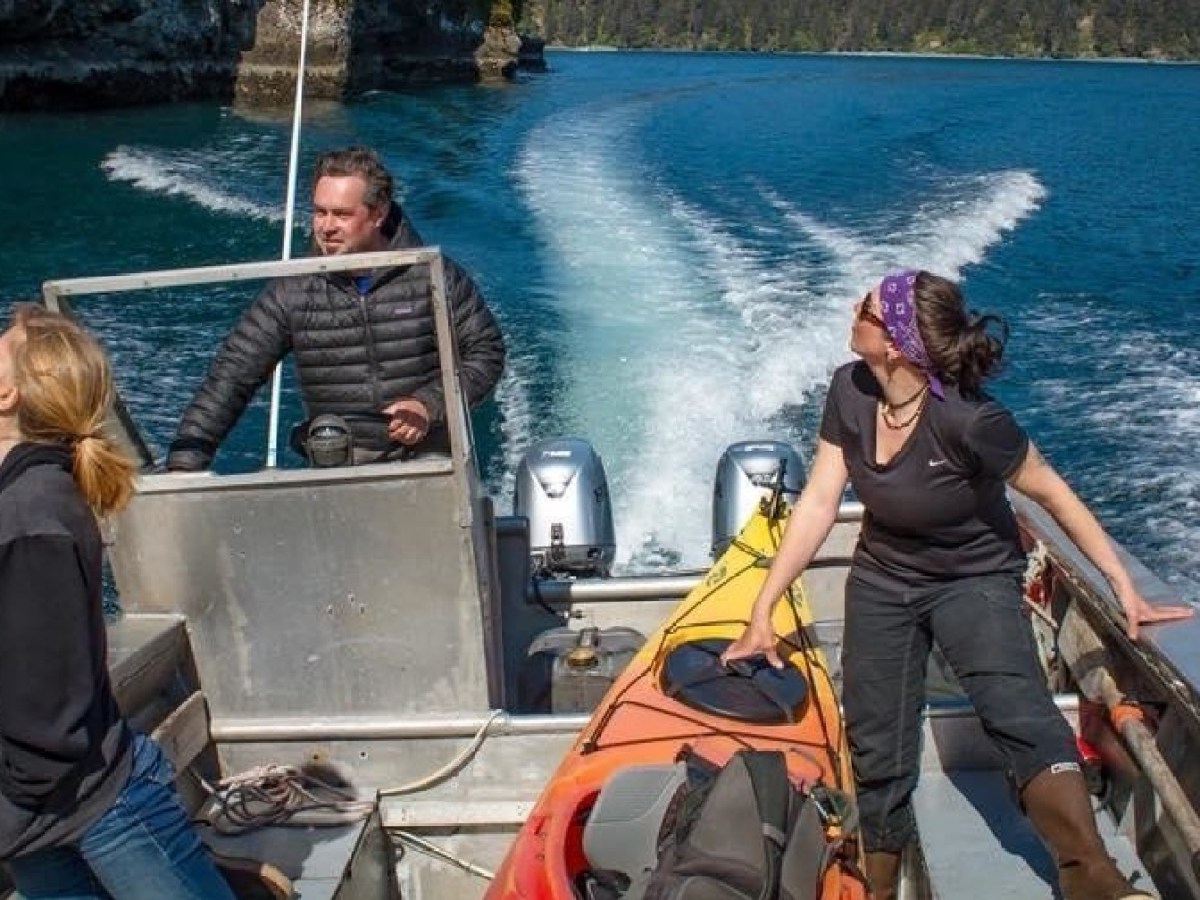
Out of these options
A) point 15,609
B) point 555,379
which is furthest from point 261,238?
point 15,609

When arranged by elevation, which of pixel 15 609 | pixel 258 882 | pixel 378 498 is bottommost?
pixel 258 882

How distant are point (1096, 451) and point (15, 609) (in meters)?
8.95

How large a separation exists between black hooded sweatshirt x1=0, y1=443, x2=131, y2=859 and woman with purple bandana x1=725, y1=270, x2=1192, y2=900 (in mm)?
1812

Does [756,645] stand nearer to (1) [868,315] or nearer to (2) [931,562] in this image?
(2) [931,562]

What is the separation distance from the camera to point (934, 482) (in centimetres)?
320

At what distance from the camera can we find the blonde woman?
210 centimetres

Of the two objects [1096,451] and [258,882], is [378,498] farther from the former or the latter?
[1096,451]

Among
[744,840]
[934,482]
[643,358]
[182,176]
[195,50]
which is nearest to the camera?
[744,840]

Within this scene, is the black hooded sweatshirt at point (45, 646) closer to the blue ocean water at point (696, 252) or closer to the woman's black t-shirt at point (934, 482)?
the woman's black t-shirt at point (934, 482)

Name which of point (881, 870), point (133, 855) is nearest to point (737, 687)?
point (881, 870)

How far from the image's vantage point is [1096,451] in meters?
9.82

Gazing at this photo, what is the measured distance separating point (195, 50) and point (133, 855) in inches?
1645

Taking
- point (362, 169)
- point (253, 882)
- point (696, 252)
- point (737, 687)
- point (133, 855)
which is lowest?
point (696, 252)

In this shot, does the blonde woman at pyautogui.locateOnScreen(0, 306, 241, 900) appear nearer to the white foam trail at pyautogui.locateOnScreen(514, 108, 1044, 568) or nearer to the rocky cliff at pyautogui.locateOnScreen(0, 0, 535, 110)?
the white foam trail at pyautogui.locateOnScreen(514, 108, 1044, 568)
